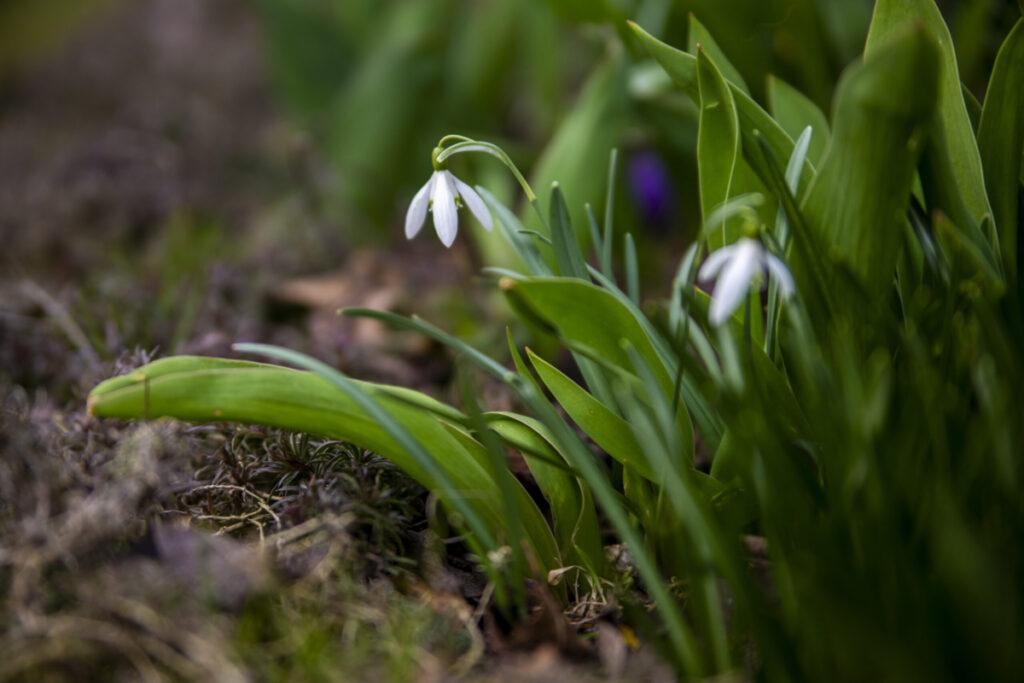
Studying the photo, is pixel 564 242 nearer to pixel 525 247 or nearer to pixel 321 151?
pixel 525 247

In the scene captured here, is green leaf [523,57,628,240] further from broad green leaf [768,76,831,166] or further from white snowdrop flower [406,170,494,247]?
white snowdrop flower [406,170,494,247]

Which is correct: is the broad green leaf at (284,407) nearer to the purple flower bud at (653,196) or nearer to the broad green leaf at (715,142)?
the broad green leaf at (715,142)

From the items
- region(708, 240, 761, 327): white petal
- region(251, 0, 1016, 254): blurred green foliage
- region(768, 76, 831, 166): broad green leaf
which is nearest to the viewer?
region(708, 240, 761, 327): white petal

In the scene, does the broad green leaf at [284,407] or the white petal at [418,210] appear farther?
the white petal at [418,210]

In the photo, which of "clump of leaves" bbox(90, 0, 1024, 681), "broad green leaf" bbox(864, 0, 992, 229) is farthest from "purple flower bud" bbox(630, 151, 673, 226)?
"broad green leaf" bbox(864, 0, 992, 229)

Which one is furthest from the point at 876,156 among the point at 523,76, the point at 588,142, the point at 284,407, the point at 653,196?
the point at 523,76

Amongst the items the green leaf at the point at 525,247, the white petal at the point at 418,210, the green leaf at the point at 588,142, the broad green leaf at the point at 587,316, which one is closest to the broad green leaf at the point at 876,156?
the broad green leaf at the point at 587,316
